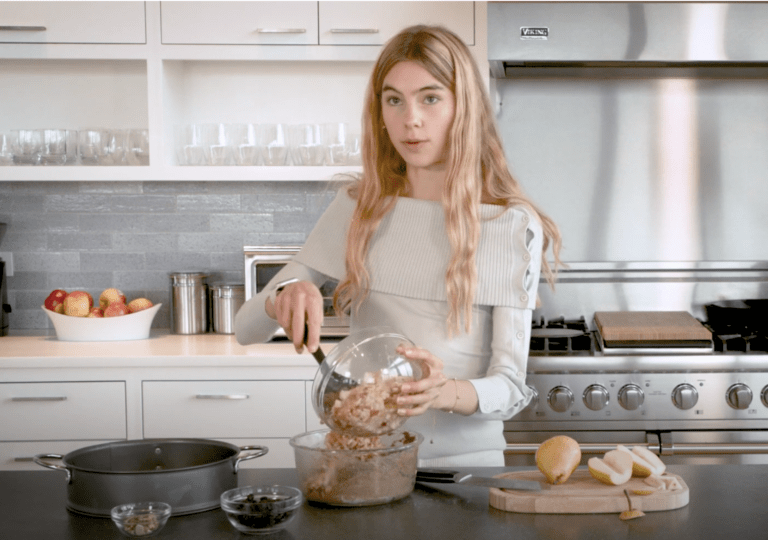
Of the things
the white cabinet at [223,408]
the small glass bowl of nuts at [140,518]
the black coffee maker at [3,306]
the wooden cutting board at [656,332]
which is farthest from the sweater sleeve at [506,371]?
the black coffee maker at [3,306]

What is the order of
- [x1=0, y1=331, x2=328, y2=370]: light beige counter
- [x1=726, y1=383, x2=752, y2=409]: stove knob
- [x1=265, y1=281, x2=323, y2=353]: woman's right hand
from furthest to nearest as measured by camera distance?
[x1=0, y1=331, x2=328, y2=370]: light beige counter < [x1=726, y1=383, x2=752, y2=409]: stove knob < [x1=265, y1=281, x2=323, y2=353]: woman's right hand

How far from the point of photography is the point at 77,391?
2.44m

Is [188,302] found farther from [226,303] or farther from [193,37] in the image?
[193,37]

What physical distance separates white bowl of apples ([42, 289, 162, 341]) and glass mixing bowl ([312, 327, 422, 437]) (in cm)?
177

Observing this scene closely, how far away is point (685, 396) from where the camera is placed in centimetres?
232

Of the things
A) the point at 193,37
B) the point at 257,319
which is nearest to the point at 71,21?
the point at 193,37

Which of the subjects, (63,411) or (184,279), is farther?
(184,279)

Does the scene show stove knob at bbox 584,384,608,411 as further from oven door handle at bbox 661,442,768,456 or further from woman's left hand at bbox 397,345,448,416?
woman's left hand at bbox 397,345,448,416

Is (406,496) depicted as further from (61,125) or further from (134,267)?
(61,125)

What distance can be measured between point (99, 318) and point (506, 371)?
5.47 feet

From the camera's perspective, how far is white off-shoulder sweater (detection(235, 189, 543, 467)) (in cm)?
153

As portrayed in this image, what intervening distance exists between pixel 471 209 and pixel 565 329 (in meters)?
1.06

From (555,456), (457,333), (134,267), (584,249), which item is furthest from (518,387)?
(134,267)

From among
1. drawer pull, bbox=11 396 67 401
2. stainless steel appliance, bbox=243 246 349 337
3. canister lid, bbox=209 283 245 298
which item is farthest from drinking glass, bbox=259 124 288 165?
drawer pull, bbox=11 396 67 401
